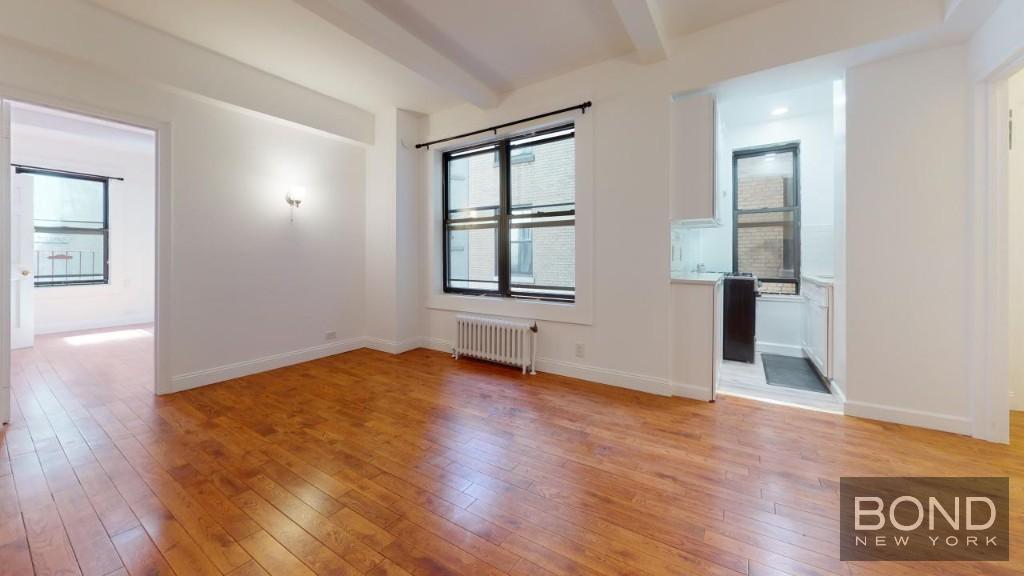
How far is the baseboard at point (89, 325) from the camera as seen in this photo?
18.8 ft

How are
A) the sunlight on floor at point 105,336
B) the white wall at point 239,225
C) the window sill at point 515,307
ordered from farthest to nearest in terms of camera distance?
the sunlight on floor at point 105,336, the window sill at point 515,307, the white wall at point 239,225

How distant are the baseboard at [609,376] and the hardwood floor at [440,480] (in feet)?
0.51

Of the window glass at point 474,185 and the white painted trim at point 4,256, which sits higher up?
the window glass at point 474,185

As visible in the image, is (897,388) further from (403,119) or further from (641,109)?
(403,119)

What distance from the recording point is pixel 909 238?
2537 mm

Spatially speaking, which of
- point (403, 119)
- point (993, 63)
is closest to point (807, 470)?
point (993, 63)

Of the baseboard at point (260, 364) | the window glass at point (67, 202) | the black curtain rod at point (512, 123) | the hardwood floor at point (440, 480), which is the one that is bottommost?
the hardwood floor at point (440, 480)

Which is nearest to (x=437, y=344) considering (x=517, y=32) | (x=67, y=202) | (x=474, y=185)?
(x=474, y=185)

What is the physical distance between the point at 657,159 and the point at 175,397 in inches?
183

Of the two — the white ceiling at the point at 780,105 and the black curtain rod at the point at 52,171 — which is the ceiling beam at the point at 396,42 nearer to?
the white ceiling at the point at 780,105

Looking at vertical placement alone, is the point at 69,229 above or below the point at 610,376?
above

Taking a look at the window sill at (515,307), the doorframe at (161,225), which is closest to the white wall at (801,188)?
the window sill at (515,307)

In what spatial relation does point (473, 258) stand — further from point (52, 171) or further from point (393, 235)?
point (52, 171)

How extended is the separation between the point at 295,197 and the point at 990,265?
→ 5789 millimetres
